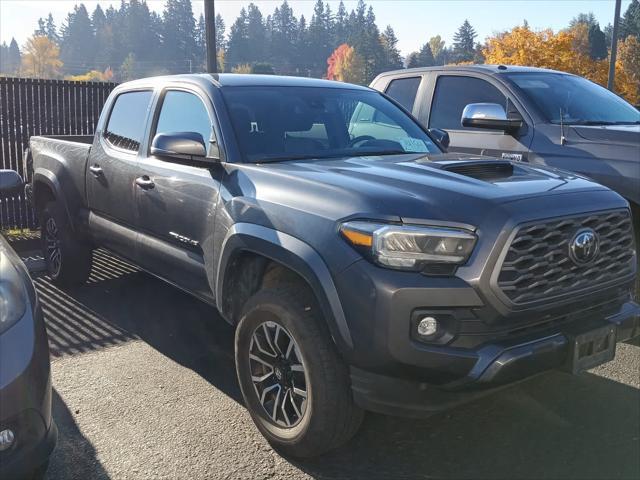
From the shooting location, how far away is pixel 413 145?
13.6 feet

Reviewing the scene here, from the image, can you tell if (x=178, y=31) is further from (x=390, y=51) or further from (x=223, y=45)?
(x=390, y=51)

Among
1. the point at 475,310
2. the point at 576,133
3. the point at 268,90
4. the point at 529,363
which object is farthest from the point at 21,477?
the point at 576,133

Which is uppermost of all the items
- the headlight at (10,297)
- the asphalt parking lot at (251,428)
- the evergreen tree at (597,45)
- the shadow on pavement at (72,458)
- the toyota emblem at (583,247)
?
the evergreen tree at (597,45)

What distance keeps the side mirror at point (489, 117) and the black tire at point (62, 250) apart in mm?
3476

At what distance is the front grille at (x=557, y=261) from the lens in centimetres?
256

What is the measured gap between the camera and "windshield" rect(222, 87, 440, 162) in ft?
12.1

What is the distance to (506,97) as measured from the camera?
554 cm

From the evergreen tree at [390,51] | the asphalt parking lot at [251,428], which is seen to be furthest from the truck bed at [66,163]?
the evergreen tree at [390,51]

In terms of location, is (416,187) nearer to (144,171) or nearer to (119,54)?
(144,171)

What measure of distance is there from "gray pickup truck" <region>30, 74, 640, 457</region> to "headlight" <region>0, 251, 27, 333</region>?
3.41ft

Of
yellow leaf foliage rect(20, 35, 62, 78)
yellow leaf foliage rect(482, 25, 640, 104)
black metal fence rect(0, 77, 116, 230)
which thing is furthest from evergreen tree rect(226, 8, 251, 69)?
black metal fence rect(0, 77, 116, 230)

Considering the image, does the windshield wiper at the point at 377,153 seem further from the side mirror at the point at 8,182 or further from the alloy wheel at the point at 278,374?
the side mirror at the point at 8,182

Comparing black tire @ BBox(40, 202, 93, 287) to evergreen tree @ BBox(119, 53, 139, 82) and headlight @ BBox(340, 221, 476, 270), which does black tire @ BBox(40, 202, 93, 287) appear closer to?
headlight @ BBox(340, 221, 476, 270)

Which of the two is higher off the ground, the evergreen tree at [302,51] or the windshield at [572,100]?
the evergreen tree at [302,51]
